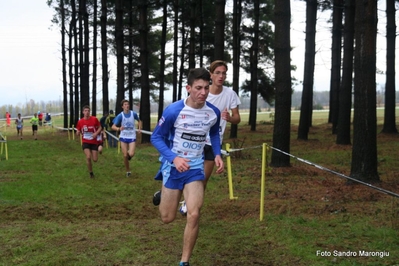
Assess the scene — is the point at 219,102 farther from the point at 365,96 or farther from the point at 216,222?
the point at 365,96

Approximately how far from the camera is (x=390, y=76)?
27484 millimetres

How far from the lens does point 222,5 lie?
63.1ft

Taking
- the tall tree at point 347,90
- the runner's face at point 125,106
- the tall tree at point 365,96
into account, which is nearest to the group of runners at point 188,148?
the tall tree at point 365,96

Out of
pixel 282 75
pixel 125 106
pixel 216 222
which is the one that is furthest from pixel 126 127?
pixel 216 222

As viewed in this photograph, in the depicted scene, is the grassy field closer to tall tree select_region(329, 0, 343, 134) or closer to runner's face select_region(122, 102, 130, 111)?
runner's face select_region(122, 102, 130, 111)

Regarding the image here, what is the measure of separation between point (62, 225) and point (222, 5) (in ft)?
41.9

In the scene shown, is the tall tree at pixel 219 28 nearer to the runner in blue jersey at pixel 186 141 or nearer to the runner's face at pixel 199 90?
the runner in blue jersey at pixel 186 141

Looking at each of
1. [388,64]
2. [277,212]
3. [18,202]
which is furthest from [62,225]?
[388,64]

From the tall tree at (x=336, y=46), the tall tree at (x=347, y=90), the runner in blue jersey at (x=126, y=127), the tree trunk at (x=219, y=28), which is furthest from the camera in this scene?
the tall tree at (x=336, y=46)

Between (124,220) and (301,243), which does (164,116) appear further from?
(124,220)

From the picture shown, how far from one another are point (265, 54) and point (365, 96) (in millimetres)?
34717

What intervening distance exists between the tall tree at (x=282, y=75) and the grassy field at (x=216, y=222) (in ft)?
2.90

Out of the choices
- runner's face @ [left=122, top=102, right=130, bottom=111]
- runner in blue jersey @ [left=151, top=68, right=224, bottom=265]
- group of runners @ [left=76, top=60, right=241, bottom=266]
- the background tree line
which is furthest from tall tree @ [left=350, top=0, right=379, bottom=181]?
runner's face @ [left=122, top=102, right=130, bottom=111]

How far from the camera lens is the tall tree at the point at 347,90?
68.2ft
